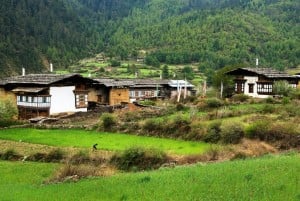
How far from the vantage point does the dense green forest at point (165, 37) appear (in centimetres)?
12181

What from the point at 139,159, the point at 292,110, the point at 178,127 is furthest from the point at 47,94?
the point at 139,159

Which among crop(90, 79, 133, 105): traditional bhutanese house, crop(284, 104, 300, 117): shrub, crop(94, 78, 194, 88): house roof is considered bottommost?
crop(284, 104, 300, 117): shrub

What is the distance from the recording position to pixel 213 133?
104 feet

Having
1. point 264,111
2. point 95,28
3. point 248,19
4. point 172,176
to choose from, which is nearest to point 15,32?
point 95,28

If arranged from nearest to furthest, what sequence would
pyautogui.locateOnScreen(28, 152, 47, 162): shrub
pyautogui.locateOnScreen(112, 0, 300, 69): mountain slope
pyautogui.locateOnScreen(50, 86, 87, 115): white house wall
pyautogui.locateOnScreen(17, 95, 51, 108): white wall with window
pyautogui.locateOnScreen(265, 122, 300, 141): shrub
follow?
pyautogui.locateOnScreen(28, 152, 47, 162): shrub
pyautogui.locateOnScreen(265, 122, 300, 141): shrub
pyautogui.locateOnScreen(17, 95, 51, 108): white wall with window
pyautogui.locateOnScreen(50, 86, 87, 115): white house wall
pyautogui.locateOnScreen(112, 0, 300, 69): mountain slope

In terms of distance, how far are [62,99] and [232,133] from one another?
979 inches

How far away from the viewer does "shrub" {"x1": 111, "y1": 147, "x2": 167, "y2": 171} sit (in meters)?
24.4

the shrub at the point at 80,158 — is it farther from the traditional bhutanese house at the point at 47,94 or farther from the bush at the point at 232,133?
the traditional bhutanese house at the point at 47,94

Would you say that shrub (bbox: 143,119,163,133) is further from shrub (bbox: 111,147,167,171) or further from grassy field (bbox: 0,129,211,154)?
shrub (bbox: 111,147,167,171)

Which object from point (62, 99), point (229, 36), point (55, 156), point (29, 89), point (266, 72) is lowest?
point (55, 156)

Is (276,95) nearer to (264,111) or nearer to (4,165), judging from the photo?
(264,111)

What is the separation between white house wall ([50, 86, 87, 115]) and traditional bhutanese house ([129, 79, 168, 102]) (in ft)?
45.0

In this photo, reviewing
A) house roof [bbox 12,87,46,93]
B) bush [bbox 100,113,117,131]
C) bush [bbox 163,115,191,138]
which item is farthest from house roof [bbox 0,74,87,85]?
bush [bbox 163,115,191,138]

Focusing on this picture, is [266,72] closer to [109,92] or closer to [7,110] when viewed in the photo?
[109,92]
